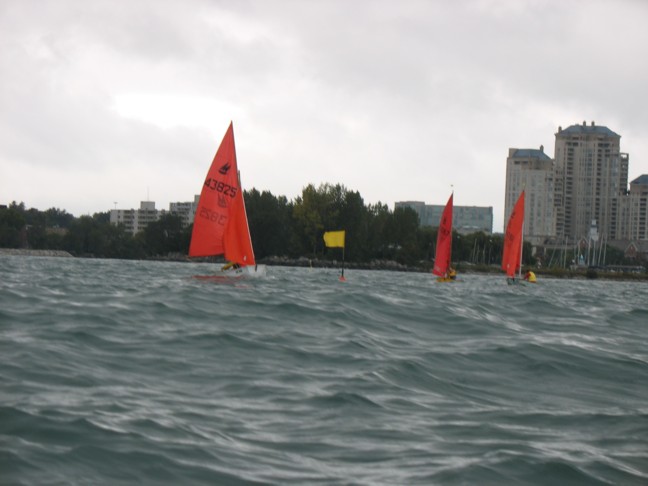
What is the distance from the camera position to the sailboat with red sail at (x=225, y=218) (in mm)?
36875

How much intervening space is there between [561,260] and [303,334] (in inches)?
7389

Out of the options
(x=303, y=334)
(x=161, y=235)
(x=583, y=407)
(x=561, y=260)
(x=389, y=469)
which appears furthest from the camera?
(x=561, y=260)

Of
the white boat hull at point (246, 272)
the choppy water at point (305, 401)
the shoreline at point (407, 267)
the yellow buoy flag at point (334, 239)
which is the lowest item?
the choppy water at point (305, 401)

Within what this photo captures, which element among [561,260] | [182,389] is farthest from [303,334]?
[561,260]

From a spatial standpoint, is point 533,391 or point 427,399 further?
point 533,391

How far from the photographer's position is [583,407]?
9812 millimetres

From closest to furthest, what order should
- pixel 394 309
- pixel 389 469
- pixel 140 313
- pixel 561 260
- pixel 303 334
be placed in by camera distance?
1. pixel 389 469
2. pixel 303 334
3. pixel 140 313
4. pixel 394 309
5. pixel 561 260

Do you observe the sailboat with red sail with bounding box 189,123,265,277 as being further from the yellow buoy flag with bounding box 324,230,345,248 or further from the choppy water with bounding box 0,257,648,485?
the choppy water with bounding box 0,257,648,485

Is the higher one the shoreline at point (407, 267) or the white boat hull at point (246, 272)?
the shoreline at point (407, 267)

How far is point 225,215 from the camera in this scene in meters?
37.3

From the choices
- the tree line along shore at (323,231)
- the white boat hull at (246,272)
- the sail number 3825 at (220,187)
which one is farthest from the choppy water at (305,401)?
the tree line along shore at (323,231)

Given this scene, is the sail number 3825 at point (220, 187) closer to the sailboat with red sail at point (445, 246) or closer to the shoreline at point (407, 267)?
the sailboat with red sail at point (445, 246)

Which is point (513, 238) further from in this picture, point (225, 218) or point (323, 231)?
point (323, 231)

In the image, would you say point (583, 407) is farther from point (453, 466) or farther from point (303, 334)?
point (303, 334)
